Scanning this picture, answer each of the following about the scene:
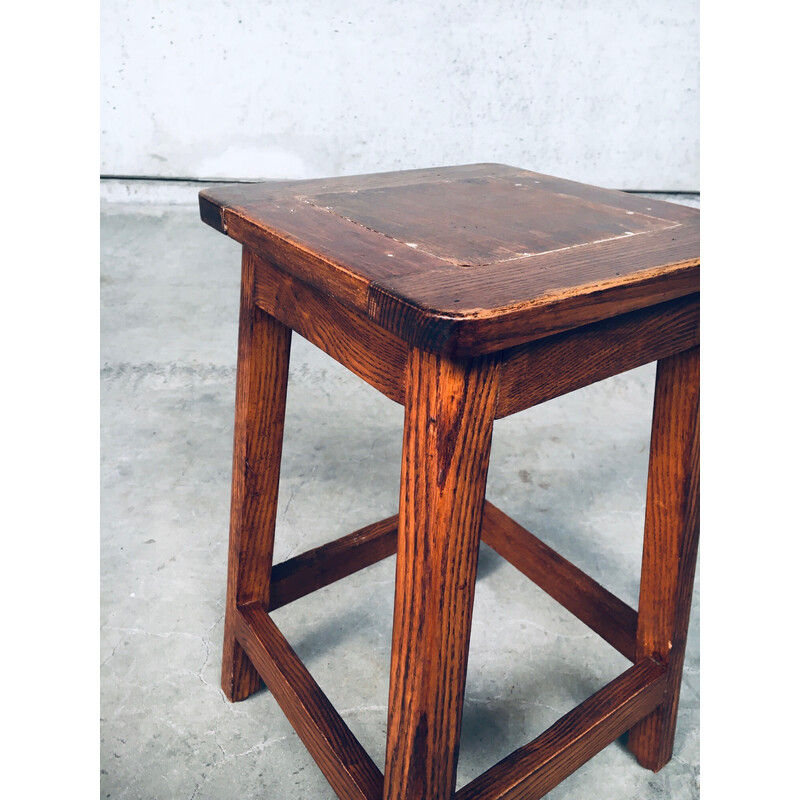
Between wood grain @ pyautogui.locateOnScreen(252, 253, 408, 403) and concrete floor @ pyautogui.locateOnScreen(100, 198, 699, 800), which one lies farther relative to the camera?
concrete floor @ pyautogui.locateOnScreen(100, 198, 699, 800)

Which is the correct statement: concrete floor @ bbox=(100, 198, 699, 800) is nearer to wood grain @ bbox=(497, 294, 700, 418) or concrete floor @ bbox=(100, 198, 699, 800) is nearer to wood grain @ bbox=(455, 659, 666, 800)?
wood grain @ bbox=(455, 659, 666, 800)

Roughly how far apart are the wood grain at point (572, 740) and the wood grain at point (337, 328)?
0.52m

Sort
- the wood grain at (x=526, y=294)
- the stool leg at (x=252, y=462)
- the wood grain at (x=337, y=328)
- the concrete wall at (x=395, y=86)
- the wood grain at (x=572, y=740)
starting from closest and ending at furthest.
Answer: the wood grain at (x=526, y=294) → the wood grain at (x=337, y=328) → the wood grain at (x=572, y=740) → the stool leg at (x=252, y=462) → the concrete wall at (x=395, y=86)

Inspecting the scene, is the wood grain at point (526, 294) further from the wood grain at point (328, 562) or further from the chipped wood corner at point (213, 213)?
the wood grain at point (328, 562)

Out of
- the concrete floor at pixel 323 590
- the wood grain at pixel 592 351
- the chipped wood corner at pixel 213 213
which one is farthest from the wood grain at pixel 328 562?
the wood grain at pixel 592 351

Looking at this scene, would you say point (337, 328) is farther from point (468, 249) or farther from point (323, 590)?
point (323, 590)

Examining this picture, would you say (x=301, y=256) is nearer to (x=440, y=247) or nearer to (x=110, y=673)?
(x=440, y=247)

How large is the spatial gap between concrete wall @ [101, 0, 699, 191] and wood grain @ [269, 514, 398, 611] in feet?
9.84

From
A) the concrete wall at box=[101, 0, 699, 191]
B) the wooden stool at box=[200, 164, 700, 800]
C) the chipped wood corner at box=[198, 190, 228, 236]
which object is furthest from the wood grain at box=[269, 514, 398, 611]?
the concrete wall at box=[101, 0, 699, 191]

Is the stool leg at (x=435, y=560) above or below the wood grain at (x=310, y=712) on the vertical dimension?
above

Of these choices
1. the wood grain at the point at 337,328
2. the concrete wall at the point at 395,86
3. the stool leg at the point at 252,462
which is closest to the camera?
the wood grain at the point at 337,328

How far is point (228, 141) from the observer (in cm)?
403

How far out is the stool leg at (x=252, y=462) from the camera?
45.9 inches

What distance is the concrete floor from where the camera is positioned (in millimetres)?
1305
